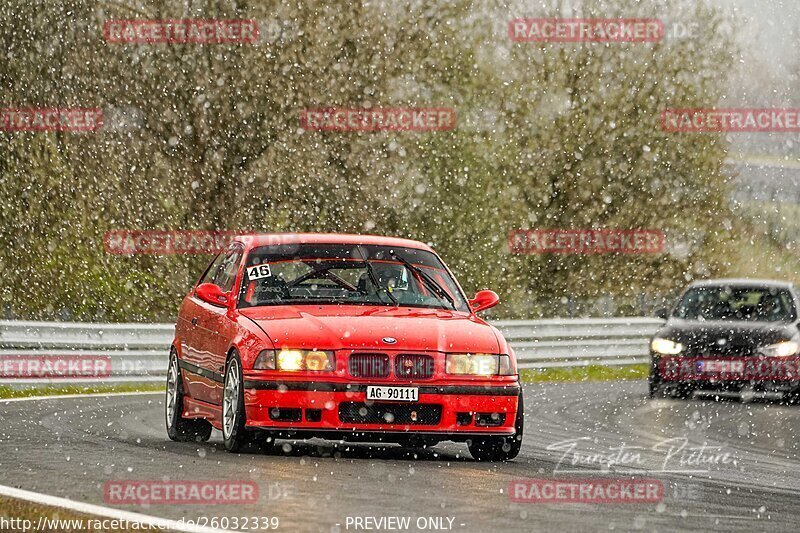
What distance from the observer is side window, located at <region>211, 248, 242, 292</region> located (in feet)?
39.5

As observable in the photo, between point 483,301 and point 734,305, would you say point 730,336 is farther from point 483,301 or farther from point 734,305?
point 483,301

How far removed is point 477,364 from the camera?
10.7 meters

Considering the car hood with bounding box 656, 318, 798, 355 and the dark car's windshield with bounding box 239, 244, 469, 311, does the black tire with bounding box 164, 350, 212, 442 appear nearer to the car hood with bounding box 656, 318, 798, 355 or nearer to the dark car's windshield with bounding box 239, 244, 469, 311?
the dark car's windshield with bounding box 239, 244, 469, 311

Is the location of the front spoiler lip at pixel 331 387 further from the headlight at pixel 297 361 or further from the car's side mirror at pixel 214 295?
the car's side mirror at pixel 214 295

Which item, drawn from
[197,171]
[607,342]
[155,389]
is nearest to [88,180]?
[197,171]

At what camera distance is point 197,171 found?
28844mm

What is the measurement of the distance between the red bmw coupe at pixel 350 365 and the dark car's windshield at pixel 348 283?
13 mm

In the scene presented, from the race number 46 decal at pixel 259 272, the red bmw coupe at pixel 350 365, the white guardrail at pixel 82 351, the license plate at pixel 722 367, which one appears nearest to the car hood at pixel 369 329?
the red bmw coupe at pixel 350 365

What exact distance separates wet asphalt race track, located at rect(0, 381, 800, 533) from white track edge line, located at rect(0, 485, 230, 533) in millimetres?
121

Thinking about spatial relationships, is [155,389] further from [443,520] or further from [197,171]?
[443,520]

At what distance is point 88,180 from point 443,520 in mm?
18973

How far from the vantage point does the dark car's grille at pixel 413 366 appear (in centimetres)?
1054

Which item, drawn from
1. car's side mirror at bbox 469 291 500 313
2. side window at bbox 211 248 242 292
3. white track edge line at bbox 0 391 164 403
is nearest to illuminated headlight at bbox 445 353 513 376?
car's side mirror at bbox 469 291 500 313

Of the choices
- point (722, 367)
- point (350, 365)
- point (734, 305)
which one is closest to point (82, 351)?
point (722, 367)
